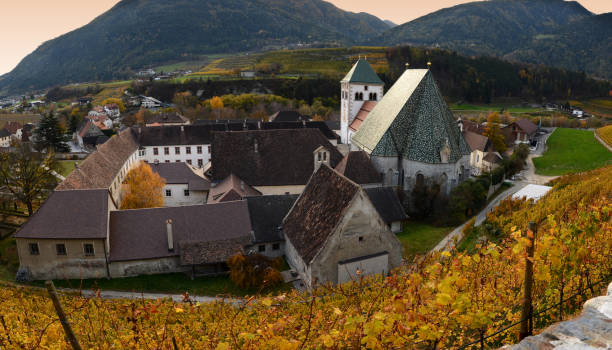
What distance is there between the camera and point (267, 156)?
42719mm

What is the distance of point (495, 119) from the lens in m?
93.4

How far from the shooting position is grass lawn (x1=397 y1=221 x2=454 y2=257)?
103 feet

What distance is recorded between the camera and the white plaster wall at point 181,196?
43781mm

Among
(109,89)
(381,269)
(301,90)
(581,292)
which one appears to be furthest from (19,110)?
(581,292)

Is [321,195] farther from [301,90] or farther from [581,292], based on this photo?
[301,90]

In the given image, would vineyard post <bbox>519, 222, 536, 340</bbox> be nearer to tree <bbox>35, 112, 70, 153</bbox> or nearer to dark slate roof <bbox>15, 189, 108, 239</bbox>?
dark slate roof <bbox>15, 189, 108, 239</bbox>

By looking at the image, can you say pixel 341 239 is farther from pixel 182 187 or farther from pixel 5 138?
pixel 5 138

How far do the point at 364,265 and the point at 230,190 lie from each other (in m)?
16.2

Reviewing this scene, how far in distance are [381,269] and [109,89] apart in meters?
183

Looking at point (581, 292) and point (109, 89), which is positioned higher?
point (109, 89)

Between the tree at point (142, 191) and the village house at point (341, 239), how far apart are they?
15.9m

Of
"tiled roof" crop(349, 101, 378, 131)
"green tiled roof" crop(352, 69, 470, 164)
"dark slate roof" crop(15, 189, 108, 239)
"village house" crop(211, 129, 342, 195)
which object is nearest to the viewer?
"dark slate roof" crop(15, 189, 108, 239)

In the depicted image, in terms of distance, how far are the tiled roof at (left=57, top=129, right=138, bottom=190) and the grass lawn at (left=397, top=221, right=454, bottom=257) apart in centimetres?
2881

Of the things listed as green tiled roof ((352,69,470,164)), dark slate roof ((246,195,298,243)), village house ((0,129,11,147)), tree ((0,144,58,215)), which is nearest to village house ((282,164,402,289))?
dark slate roof ((246,195,298,243))
